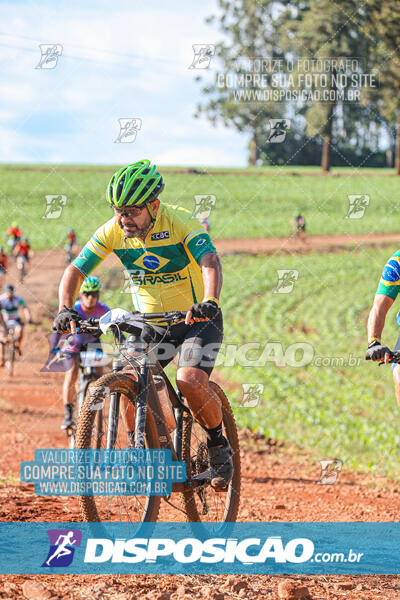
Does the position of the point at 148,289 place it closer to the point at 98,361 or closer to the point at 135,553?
the point at 135,553

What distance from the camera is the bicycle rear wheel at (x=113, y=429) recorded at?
436cm

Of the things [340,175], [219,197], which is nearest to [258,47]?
[340,175]

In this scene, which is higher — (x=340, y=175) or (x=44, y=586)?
(x=340, y=175)

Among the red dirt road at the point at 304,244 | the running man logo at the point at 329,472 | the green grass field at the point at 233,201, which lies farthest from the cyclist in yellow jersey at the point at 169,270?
the red dirt road at the point at 304,244

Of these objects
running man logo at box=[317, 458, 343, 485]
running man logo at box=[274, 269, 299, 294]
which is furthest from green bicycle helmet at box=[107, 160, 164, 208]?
running man logo at box=[274, 269, 299, 294]

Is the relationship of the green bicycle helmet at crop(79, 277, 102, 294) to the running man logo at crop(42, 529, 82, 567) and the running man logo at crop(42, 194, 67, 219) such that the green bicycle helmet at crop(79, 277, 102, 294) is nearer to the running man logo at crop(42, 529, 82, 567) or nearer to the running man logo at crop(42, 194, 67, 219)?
the running man logo at crop(42, 529, 82, 567)

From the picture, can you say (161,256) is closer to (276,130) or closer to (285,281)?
(285,281)

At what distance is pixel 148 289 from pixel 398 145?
57.8m

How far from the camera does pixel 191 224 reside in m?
5.31

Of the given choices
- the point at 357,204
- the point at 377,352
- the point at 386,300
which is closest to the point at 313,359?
the point at 357,204

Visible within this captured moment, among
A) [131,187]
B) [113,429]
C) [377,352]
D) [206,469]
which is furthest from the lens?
[206,469]

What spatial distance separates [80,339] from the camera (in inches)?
372

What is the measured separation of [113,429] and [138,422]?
9.8 inches

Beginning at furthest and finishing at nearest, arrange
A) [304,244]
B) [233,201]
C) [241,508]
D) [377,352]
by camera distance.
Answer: [233,201]
[304,244]
[241,508]
[377,352]
